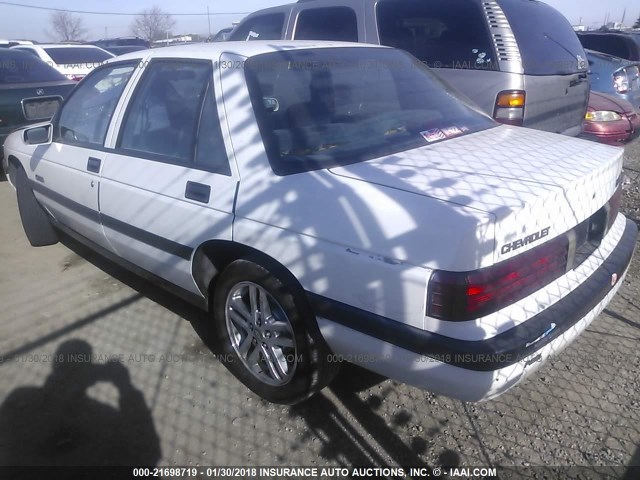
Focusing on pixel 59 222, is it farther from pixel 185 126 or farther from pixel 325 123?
pixel 325 123

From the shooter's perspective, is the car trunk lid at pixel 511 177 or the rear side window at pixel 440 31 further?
the rear side window at pixel 440 31

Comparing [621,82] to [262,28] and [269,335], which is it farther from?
[269,335]

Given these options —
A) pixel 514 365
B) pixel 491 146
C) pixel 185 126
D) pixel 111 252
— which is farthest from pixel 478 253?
pixel 111 252

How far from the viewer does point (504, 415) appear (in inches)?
101

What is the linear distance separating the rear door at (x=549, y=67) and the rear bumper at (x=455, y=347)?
8.65 ft

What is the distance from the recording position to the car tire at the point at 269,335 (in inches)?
93.7

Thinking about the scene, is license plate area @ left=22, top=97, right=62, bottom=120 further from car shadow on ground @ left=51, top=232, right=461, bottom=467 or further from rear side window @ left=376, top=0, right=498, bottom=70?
car shadow on ground @ left=51, top=232, right=461, bottom=467

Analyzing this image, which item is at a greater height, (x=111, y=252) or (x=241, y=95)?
(x=241, y=95)

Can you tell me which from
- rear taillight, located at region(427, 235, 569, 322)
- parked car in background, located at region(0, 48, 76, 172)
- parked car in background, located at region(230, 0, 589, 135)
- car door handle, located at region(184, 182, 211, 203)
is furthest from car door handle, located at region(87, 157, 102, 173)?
parked car in background, located at region(0, 48, 76, 172)

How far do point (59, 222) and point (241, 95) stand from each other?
251 centimetres

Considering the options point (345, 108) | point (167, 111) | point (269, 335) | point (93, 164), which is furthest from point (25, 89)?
point (269, 335)

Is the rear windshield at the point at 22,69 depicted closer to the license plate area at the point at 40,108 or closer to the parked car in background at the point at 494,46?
the license plate area at the point at 40,108

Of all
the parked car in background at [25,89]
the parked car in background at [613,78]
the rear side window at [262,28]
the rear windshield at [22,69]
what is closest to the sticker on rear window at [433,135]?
the rear side window at [262,28]

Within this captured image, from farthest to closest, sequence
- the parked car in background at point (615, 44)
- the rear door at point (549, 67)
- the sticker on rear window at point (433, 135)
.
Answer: the parked car in background at point (615, 44)
the rear door at point (549, 67)
the sticker on rear window at point (433, 135)
